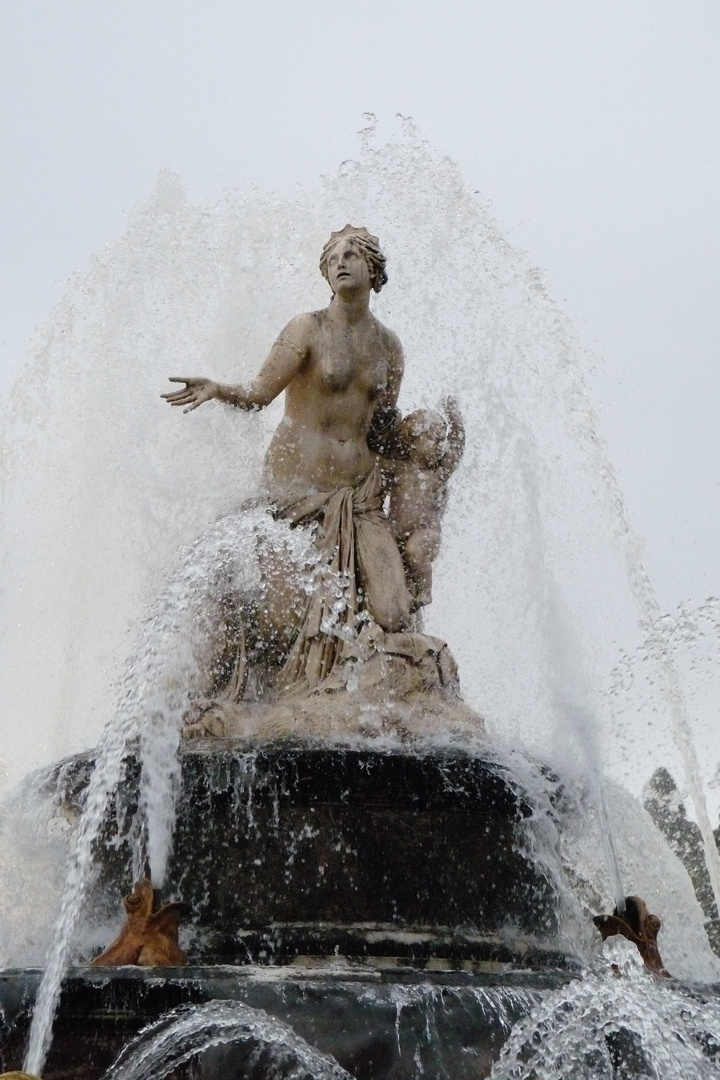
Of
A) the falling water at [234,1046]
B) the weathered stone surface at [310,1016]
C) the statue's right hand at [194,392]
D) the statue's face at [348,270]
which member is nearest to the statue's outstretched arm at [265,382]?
the statue's right hand at [194,392]

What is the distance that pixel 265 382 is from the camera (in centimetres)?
755

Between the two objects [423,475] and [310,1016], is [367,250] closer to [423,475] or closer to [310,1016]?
[423,475]

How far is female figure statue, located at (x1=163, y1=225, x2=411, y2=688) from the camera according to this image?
725 centimetres

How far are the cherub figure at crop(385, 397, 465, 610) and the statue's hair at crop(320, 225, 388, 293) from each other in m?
0.88

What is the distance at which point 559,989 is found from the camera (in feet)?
15.3

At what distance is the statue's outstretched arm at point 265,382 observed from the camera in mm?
7312

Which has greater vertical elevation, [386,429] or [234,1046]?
[386,429]

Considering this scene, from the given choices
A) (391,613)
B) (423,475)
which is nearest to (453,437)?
(423,475)

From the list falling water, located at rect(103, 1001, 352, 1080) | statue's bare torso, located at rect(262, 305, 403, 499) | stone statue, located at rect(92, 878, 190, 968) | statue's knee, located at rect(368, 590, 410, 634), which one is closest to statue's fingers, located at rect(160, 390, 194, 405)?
statue's bare torso, located at rect(262, 305, 403, 499)

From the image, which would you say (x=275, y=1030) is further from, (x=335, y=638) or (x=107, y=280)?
(x=107, y=280)

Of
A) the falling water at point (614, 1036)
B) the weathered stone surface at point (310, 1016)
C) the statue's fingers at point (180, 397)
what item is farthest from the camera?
the statue's fingers at point (180, 397)

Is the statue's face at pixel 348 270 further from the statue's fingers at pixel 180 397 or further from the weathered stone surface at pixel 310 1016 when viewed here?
the weathered stone surface at pixel 310 1016

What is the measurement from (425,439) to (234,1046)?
434 centimetres

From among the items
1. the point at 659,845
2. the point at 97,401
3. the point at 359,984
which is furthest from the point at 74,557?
the point at 359,984
